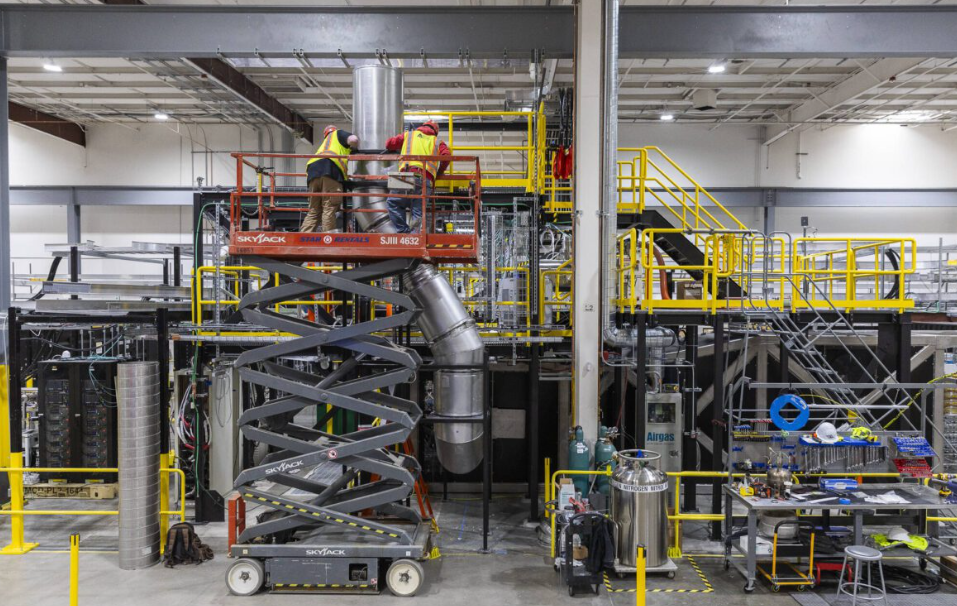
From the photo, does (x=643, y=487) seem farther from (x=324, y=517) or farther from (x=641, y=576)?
(x=324, y=517)

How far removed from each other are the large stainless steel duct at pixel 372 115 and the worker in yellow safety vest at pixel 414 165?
201mm

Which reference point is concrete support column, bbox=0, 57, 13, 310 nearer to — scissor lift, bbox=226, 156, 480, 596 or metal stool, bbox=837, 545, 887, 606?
scissor lift, bbox=226, 156, 480, 596

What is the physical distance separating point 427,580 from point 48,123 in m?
21.8

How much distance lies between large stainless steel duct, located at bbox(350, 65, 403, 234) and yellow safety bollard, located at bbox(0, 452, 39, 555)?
632 centimetres

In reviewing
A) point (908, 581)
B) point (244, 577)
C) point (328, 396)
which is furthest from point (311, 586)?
point (908, 581)

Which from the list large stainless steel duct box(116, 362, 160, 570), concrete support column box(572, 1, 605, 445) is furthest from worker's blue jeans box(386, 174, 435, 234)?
large stainless steel duct box(116, 362, 160, 570)

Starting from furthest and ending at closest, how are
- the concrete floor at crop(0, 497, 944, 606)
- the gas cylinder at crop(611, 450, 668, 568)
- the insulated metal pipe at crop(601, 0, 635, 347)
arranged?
the insulated metal pipe at crop(601, 0, 635, 347) < the gas cylinder at crop(611, 450, 668, 568) < the concrete floor at crop(0, 497, 944, 606)

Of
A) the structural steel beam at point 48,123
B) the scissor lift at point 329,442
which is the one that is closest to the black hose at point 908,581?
the scissor lift at point 329,442

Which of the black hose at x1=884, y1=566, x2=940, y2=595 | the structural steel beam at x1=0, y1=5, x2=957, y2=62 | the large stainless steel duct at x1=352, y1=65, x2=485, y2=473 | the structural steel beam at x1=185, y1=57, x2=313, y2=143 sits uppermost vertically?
the structural steel beam at x1=185, y1=57, x2=313, y2=143

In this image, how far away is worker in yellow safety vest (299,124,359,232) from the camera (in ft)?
26.4

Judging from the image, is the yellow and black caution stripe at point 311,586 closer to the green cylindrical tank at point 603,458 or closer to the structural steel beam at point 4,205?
the green cylindrical tank at point 603,458

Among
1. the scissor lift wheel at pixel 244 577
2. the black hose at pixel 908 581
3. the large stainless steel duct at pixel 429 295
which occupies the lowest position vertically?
the black hose at pixel 908 581

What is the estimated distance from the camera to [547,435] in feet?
39.5

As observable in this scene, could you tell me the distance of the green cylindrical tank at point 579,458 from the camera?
9.34 metres
